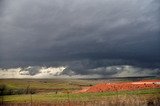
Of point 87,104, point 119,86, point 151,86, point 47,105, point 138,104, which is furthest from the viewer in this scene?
point 119,86

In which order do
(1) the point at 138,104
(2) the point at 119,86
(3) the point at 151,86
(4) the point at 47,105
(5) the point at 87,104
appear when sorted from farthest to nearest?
(2) the point at 119,86 → (3) the point at 151,86 → (4) the point at 47,105 → (5) the point at 87,104 → (1) the point at 138,104

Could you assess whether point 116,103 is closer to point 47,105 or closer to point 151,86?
point 47,105

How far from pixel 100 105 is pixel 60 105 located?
16.6 feet

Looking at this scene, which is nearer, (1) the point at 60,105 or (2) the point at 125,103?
(2) the point at 125,103

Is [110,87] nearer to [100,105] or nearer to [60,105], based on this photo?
[60,105]

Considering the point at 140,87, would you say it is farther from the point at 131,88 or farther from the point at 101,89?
the point at 101,89

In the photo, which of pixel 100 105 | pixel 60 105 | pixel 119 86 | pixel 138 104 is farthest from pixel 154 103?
pixel 119 86

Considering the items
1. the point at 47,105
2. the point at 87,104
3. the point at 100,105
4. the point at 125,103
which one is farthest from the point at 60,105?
the point at 125,103

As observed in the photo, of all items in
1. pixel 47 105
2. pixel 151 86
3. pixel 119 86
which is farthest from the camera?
pixel 119 86

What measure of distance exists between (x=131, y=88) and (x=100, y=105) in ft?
46.5

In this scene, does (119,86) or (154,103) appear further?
(119,86)

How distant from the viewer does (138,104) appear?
22.9 m

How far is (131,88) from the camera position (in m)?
37.3

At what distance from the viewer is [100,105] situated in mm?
23766
